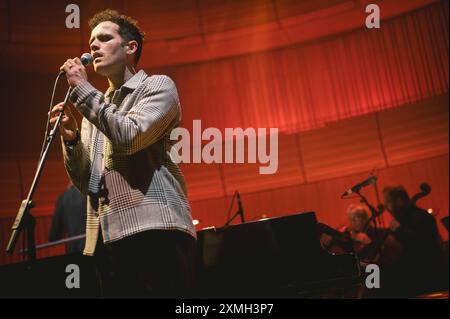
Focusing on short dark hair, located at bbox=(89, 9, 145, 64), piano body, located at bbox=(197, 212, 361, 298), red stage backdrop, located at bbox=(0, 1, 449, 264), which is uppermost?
red stage backdrop, located at bbox=(0, 1, 449, 264)

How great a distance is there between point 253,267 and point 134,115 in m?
1.77

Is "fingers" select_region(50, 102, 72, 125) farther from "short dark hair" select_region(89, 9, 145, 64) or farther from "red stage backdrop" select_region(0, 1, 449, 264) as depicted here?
"red stage backdrop" select_region(0, 1, 449, 264)

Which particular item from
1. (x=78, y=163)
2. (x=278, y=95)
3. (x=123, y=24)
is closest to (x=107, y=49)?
(x=123, y=24)

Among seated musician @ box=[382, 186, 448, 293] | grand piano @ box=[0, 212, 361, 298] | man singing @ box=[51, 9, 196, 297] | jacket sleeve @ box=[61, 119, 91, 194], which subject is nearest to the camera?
man singing @ box=[51, 9, 196, 297]

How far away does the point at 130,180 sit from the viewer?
4.82 ft

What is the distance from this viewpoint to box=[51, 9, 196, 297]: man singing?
4.62ft

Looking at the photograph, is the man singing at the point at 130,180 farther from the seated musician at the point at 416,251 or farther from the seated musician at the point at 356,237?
the seated musician at the point at 416,251

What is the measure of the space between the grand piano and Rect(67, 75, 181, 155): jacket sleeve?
156 cm

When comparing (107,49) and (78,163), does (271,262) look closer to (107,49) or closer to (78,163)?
(78,163)

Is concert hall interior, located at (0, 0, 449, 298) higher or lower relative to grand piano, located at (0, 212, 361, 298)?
higher

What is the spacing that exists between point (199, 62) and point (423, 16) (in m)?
2.58

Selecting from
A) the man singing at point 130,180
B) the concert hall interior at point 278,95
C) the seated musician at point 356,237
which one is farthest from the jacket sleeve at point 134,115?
the concert hall interior at point 278,95

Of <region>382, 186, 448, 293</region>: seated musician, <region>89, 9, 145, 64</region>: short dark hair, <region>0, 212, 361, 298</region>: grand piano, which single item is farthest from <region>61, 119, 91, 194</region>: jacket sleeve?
<region>382, 186, 448, 293</region>: seated musician
